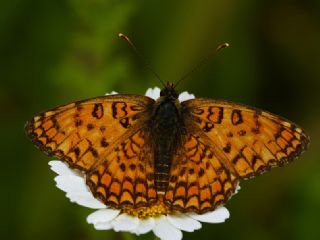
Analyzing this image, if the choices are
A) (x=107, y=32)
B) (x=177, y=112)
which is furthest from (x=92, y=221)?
(x=107, y=32)

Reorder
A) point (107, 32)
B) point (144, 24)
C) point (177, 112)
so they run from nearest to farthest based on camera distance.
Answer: point (177, 112) < point (107, 32) < point (144, 24)

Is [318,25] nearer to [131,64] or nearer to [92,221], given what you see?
[131,64]

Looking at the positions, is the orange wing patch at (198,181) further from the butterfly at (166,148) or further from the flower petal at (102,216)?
the flower petal at (102,216)

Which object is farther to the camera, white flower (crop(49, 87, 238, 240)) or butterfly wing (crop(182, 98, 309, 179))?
butterfly wing (crop(182, 98, 309, 179))

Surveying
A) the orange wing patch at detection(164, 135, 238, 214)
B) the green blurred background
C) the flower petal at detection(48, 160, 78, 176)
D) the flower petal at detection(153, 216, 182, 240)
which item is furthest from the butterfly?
the green blurred background

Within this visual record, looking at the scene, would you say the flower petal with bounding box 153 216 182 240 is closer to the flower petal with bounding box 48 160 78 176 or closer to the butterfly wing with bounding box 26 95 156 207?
the butterfly wing with bounding box 26 95 156 207

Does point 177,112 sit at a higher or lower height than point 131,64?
lower

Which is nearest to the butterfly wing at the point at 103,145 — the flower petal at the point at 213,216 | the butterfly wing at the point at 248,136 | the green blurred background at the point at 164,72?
the flower petal at the point at 213,216
